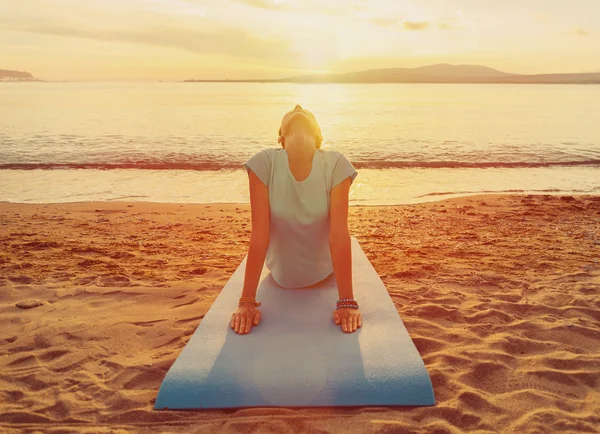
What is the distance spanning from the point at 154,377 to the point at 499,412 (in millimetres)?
2239

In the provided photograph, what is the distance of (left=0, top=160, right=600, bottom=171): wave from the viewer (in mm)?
15781

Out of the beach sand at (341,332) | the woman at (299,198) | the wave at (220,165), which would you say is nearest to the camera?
the beach sand at (341,332)

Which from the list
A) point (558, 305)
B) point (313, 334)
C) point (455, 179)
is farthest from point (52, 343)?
point (455, 179)

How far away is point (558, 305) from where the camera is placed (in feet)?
14.3

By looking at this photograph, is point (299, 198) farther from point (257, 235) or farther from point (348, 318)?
point (348, 318)

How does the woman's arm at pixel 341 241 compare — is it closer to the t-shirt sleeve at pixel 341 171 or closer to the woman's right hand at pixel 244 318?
the t-shirt sleeve at pixel 341 171

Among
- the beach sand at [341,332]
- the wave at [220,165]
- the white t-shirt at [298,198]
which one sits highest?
the white t-shirt at [298,198]

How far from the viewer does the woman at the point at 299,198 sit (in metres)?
3.63

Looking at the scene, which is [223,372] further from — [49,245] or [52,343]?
[49,245]

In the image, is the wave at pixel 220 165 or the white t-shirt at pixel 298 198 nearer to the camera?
the white t-shirt at pixel 298 198

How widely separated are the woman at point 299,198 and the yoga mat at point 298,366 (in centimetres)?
26

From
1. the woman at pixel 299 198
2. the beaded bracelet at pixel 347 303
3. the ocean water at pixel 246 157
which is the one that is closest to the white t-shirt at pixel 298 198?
the woman at pixel 299 198

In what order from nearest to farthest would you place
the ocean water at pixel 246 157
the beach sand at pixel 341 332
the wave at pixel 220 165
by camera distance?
the beach sand at pixel 341 332 < the ocean water at pixel 246 157 < the wave at pixel 220 165

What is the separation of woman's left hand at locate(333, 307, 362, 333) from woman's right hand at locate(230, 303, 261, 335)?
58 centimetres
